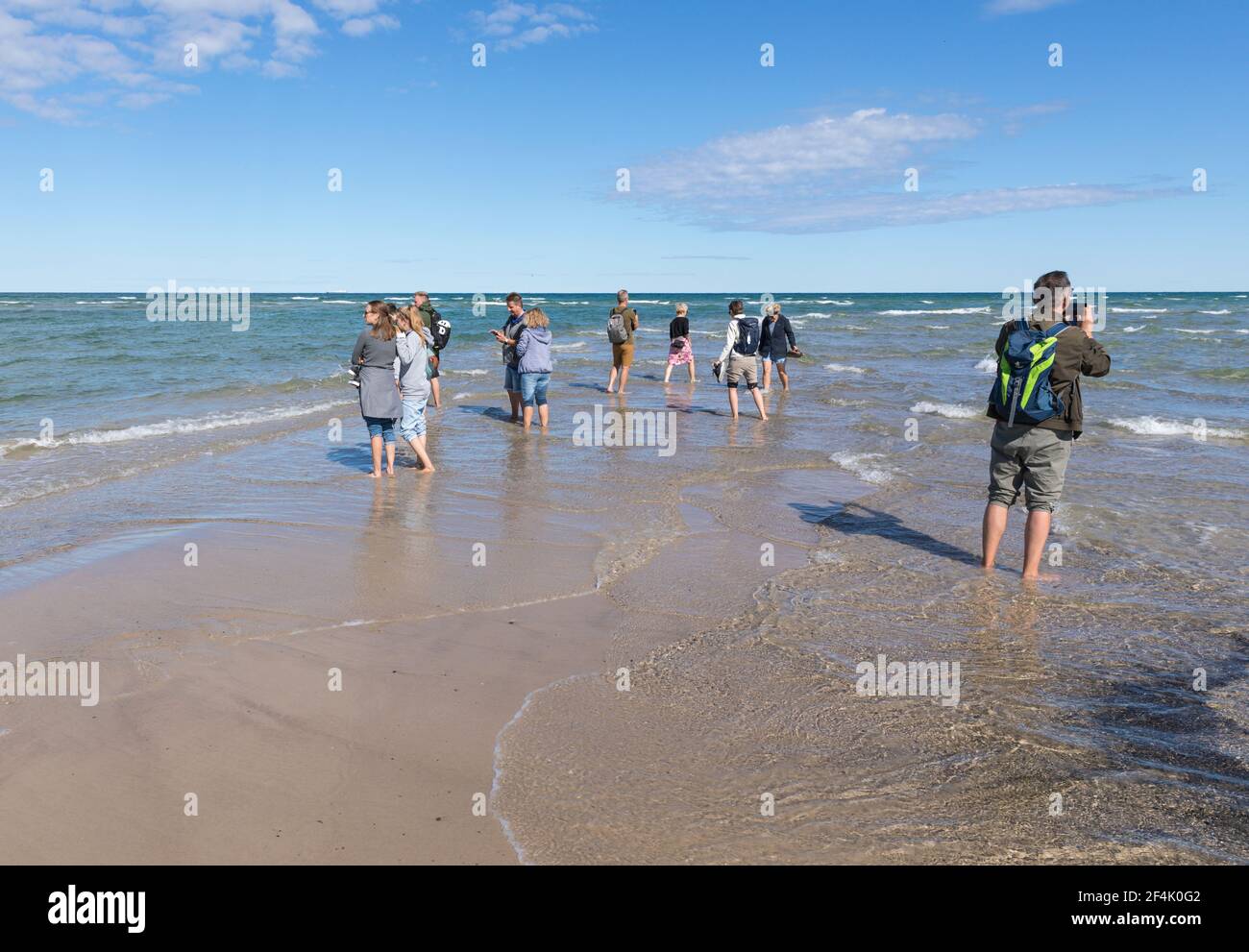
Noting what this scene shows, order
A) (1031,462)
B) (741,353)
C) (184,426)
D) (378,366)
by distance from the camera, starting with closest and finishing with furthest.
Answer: (1031,462)
(378,366)
(741,353)
(184,426)

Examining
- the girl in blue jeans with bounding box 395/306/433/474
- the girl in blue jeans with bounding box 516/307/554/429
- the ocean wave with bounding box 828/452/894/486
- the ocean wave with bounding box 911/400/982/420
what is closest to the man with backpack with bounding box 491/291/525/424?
the girl in blue jeans with bounding box 516/307/554/429

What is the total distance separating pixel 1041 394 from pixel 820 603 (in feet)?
6.55

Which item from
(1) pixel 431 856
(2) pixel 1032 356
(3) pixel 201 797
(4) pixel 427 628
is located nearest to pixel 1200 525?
(2) pixel 1032 356

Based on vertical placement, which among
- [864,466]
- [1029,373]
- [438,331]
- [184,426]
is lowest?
[864,466]

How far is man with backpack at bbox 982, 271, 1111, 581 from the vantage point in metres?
5.71

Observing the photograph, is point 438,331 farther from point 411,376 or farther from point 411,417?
point 411,417

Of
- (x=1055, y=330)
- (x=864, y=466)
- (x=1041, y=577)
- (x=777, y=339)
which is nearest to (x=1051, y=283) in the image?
(x=1055, y=330)

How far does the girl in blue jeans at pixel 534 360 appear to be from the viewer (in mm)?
11922

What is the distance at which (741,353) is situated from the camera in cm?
1341

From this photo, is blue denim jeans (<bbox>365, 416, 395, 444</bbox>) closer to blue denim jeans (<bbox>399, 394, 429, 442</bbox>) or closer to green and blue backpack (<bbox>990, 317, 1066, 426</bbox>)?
blue denim jeans (<bbox>399, 394, 429, 442</bbox>)

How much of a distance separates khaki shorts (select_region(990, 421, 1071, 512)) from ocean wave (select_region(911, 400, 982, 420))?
28.6 ft

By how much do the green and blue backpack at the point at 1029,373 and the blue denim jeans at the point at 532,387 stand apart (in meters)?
7.69
